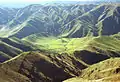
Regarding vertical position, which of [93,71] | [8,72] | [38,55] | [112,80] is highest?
[38,55]

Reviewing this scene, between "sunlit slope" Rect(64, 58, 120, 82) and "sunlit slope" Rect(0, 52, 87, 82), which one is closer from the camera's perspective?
"sunlit slope" Rect(64, 58, 120, 82)

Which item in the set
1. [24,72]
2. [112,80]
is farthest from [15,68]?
[112,80]

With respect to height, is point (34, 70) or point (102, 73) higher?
point (34, 70)

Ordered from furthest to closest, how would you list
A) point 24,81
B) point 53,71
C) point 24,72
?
1. point 53,71
2. point 24,72
3. point 24,81

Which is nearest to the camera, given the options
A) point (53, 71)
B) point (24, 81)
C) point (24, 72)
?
point (24, 81)

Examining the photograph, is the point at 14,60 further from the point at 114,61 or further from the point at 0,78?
the point at 114,61

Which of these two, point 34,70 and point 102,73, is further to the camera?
point 34,70

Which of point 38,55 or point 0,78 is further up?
point 38,55

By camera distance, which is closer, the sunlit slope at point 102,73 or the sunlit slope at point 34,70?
the sunlit slope at point 102,73
